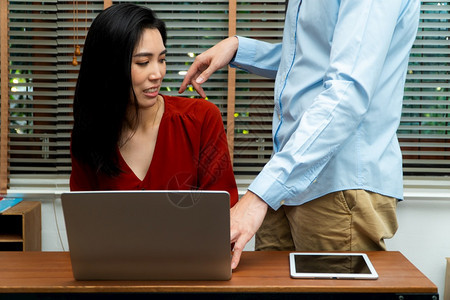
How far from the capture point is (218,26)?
3064 millimetres

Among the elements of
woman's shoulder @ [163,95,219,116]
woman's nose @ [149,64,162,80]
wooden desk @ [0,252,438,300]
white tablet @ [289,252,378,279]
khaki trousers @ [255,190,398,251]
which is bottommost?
wooden desk @ [0,252,438,300]

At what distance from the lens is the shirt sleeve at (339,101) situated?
1.10m

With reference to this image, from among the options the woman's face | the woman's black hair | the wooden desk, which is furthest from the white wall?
the wooden desk

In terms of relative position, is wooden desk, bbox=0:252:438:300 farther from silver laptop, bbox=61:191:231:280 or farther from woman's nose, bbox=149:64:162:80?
woman's nose, bbox=149:64:162:80

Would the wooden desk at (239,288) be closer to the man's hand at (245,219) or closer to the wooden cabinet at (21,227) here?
the man's hand at (245,219)

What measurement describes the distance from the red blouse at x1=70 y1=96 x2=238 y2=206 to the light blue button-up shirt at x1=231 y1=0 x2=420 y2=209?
0.40 metres

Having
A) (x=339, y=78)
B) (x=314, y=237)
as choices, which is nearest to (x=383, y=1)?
(x=339, y=78)

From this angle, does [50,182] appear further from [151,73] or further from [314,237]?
[314,237]

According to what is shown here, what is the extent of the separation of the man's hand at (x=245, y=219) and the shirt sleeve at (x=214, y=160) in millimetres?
733

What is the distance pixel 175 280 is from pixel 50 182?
2198 mm

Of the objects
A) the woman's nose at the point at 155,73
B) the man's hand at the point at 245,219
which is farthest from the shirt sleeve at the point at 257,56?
the man's hand at the point at 245,219

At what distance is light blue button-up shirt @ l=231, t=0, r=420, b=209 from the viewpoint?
111 cm

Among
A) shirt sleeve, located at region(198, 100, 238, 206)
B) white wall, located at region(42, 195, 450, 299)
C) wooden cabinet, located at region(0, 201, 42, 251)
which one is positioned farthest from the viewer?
white wall, located at region(42, 195, 450, 299)

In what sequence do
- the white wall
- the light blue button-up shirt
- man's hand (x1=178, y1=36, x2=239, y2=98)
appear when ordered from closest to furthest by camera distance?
the light blue button-up shirt < man's hand (x1=178, y1=36, x2=239, y2=98) < the white wall
